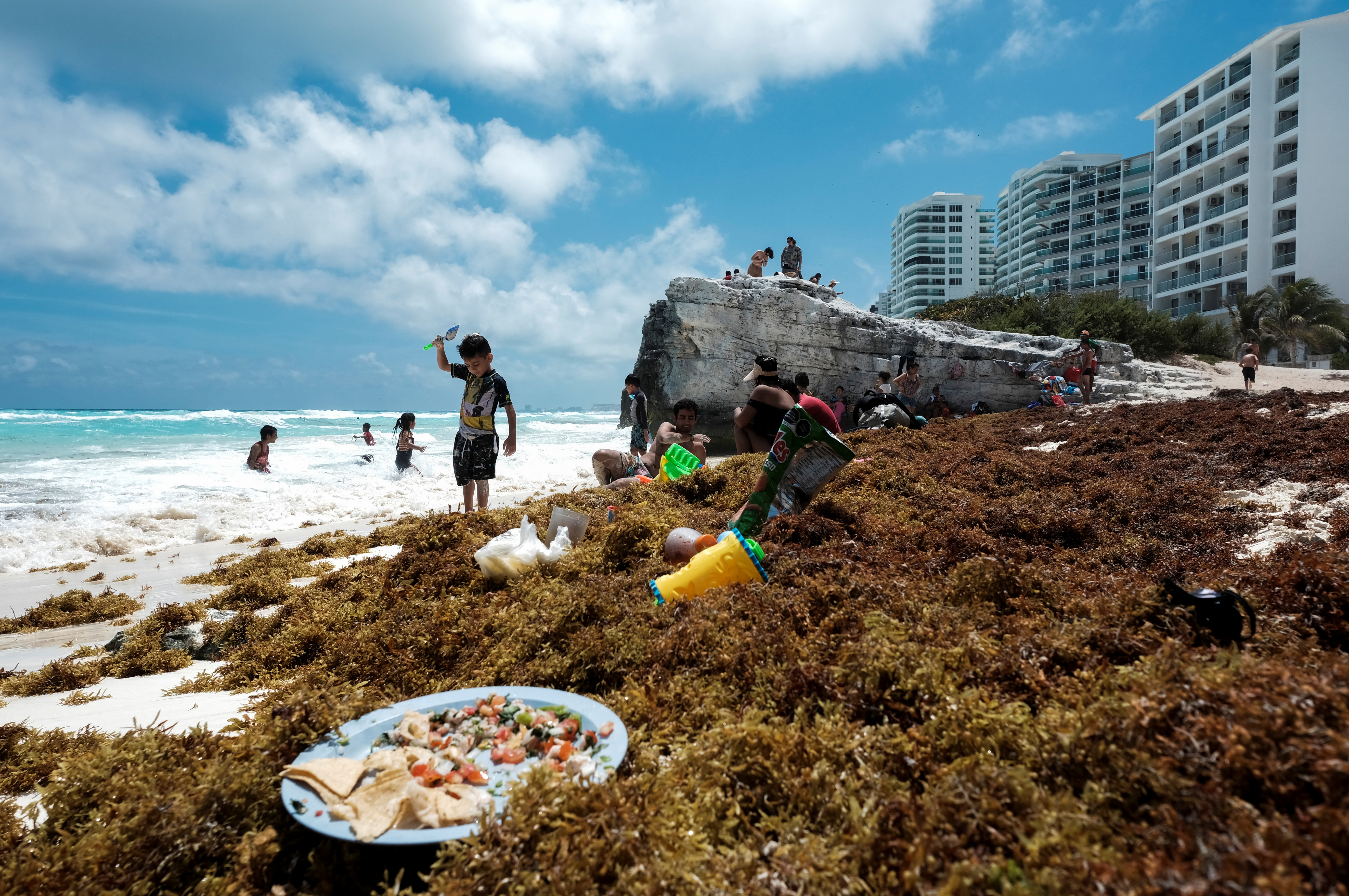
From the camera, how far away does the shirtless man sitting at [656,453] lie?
9.64 meters

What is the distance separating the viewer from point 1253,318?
4578cm

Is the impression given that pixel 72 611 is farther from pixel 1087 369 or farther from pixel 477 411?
pixel 1087 369

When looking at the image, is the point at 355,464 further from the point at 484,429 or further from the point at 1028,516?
the point at 1028,516

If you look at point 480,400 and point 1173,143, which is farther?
point 1173,143

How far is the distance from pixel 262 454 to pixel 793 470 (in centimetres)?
1622

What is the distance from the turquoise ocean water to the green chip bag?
6.03 meters

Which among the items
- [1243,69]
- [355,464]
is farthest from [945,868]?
[1243,69]

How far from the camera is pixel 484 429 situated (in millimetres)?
7910

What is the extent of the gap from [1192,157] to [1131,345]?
Answer: 132 ft

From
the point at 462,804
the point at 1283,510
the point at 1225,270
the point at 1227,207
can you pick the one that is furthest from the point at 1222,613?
the point at 1227,207

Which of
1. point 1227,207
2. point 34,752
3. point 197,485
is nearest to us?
point 34,752

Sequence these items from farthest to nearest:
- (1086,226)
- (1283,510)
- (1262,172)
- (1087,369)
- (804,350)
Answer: (1086,226) < (1262,172) < (804,350) < (1087,369) < (1283,510)

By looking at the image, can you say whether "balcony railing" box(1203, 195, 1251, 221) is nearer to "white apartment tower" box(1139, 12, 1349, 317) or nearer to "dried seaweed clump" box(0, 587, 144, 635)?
"white apartment tower" box(1139, 12, 1349, 317)

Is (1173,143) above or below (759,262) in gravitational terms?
above
